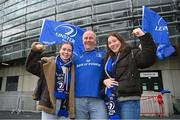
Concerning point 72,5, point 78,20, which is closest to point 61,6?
point 72,5

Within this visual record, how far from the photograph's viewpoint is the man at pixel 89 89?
11.4 feet

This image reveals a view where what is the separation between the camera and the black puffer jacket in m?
3.18

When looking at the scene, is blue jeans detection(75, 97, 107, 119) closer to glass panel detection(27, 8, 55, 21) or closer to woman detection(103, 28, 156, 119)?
woman detection(103, 28, 156, 119)

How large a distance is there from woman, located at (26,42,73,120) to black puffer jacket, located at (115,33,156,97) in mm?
708

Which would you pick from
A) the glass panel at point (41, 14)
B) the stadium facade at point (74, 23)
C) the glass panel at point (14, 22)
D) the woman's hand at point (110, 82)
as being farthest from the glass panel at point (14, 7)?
the woman's hand at point (110, 82)

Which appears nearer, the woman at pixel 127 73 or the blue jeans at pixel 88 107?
the woman at pixel 127 73

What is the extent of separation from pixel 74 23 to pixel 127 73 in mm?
24903

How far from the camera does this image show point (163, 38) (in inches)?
260

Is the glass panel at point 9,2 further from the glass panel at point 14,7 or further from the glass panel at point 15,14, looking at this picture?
the glass panel at point 15,14

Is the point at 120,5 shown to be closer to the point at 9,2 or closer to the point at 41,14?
the point at 41,14

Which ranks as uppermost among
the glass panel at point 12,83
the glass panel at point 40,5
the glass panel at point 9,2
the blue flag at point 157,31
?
the glass panel at point 9,2

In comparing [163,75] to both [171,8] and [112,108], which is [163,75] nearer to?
[171,8]

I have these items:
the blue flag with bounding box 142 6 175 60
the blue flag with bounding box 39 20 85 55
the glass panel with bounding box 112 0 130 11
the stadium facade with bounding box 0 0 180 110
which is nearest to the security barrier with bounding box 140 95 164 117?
the stadium facade with bounding box 0 0 180 110

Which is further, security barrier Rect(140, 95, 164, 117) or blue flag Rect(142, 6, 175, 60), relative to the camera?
security barrier Rect(140, 95, 164, 117)
